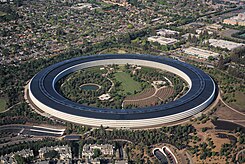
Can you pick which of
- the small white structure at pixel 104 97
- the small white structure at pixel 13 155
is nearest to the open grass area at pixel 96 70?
the small white structure at pixel 104 97

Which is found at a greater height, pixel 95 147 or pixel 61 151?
pixel 95 147

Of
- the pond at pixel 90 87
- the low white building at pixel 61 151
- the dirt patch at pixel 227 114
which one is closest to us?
the low white building at pixel 61 151

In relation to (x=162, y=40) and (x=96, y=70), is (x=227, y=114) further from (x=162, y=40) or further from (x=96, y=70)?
(x=162, y=40)

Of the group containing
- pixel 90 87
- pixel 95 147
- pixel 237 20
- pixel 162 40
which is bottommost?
pixel 90 87

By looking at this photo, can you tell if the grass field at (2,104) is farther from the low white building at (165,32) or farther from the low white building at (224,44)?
the low white building at (224,44)

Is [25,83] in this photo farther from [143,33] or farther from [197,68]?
[143,33]

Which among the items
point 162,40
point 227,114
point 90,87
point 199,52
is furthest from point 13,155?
point 162,40
